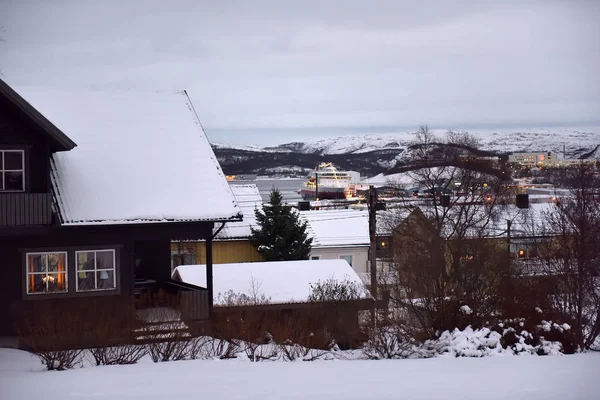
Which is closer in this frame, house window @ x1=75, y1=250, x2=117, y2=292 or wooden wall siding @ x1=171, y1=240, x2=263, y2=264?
house window @ x1=75, y1=250, x2=117, y2=292

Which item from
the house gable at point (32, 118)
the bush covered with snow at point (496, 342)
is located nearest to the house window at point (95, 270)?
the house gable at point (32, 118)

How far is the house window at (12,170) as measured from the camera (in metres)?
18.5

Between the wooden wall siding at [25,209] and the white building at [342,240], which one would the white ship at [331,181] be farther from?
the wooden wall siding at [25,209]

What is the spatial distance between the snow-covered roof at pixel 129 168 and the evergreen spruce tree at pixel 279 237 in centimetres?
1582

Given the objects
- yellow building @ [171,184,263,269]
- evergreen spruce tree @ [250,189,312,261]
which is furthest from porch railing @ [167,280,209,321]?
yellow building @ [171,184,263,269]

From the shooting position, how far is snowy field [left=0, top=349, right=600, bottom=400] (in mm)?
11414

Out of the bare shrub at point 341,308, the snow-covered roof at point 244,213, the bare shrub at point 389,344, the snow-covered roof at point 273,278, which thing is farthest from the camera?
the snow-covered roof at point 244,213

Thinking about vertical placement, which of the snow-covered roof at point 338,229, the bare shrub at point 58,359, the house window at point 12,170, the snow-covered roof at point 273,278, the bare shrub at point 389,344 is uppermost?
the house window at point 12,170

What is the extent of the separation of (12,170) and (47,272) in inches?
119

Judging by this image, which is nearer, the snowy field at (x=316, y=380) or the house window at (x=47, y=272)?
the snowy field at (x=316, y=380)

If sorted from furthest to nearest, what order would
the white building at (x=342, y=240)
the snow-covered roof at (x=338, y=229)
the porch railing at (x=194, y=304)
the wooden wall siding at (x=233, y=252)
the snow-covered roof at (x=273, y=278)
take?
the snow-covered roof at (x=338, y=229) → the white building at (x=342, y=240) → the wooden wall siding at (x=233, y=252) → the snow-covered roof at (x=273, y=278) → the porch railing at (x=194, y=304)

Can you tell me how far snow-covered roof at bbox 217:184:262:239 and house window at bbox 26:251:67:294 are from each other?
18037 millimetres

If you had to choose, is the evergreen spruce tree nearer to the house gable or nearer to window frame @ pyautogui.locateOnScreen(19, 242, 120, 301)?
window frame @ pyautogui.locateOnScreen(19, 242, 120, 301)

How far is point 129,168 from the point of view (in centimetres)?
2067
